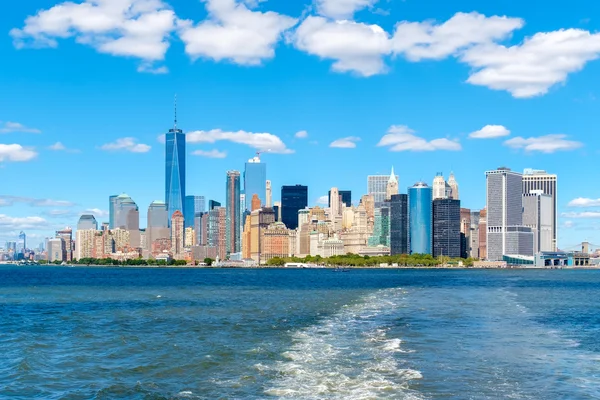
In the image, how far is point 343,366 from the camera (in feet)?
118

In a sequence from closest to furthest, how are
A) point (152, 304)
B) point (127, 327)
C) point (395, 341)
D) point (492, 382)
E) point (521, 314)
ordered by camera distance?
1. point (492, 382)
2. point (395, 341)
3. point (127, 327)
4. point (521, 314)
5. point (152, 304)

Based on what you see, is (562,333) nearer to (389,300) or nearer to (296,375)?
(296,375)

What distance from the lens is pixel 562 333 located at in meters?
50.3

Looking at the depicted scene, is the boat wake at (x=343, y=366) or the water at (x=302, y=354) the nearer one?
the boat wake at (x=343, y=366)

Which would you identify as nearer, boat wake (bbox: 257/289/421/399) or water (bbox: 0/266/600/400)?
boat wake (bbox: 257/289/421/399)

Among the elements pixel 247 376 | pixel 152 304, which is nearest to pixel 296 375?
pixel 247 376

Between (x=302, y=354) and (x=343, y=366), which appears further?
(x=302, y=354)

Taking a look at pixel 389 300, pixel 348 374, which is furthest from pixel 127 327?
pixel 389 300

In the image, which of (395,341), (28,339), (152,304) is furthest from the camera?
(152,304)

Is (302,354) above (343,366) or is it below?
below

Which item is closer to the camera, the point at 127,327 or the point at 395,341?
the point at 395,341

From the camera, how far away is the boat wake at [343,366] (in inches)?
1182

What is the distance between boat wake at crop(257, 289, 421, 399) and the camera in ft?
98.5

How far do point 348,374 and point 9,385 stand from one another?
49.6ft
